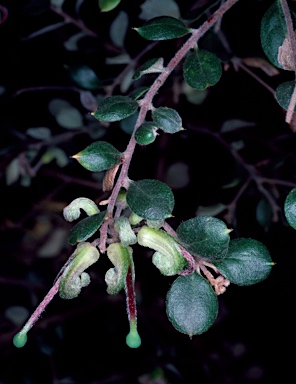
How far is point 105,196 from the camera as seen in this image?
1.02 m

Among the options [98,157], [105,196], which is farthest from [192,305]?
[105,196]

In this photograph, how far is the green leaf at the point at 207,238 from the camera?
491mm

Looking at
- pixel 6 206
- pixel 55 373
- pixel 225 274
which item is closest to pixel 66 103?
pixel 6 206

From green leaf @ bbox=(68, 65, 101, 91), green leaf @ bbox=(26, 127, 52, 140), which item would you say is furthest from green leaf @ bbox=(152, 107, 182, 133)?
green leaf @ bbox=(26, 127, 52, 140)

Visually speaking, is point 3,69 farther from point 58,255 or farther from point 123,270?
point 123,270

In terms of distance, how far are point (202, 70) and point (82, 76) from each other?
41 centimetres

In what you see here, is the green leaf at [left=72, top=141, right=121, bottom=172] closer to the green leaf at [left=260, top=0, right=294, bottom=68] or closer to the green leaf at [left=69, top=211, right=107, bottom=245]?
the green leaf at [left=69, top=211, right=107, bottom=245]

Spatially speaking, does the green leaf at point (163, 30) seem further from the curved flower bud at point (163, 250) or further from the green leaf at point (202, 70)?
the curved flower bud at point (163, 250)

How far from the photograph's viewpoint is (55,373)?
1.17m

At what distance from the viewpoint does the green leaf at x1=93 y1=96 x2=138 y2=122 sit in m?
0.53

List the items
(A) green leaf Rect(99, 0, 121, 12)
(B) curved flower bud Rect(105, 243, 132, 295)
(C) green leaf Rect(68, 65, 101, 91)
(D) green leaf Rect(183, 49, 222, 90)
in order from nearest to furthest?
(B) curved flower bud Rect(105, 243, 132, 295), (D) green leaf Rect(183, 49, 222, 90), (A) green leaf Rect(99, 0, 121, 12), (C) green leaf Rect(68, 65, 101, 91)

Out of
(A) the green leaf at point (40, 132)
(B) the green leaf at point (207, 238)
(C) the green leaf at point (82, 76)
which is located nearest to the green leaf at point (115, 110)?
(B) the green leaf at point (207, 238)

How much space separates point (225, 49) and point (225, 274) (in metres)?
0.50

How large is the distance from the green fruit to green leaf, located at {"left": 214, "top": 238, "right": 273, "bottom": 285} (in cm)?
14
